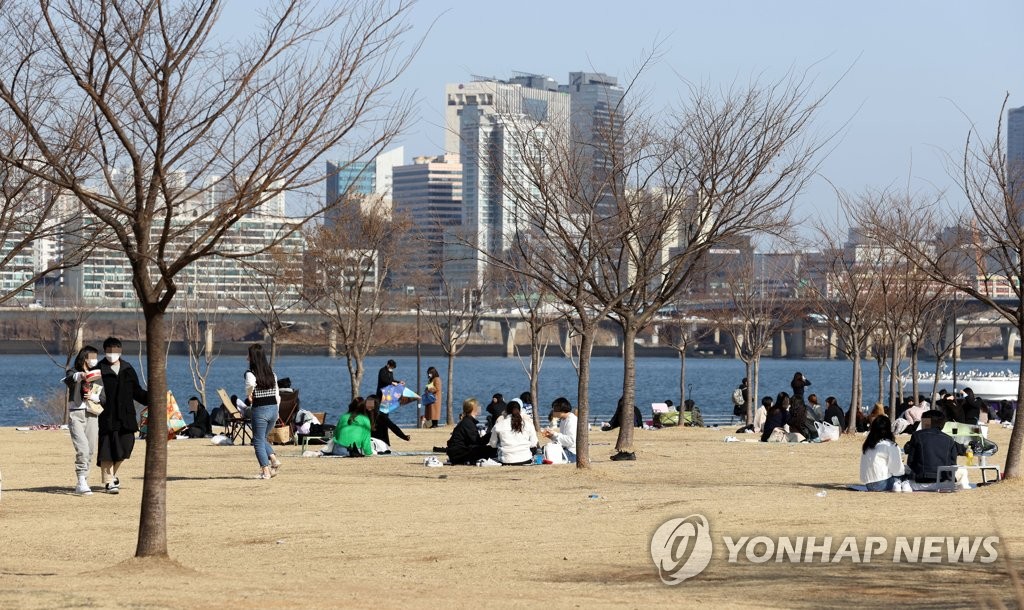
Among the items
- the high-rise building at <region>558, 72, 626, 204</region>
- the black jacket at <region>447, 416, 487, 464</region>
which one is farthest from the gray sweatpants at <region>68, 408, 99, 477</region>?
the high-rise building at <region>558, 72, 626, 204</region>

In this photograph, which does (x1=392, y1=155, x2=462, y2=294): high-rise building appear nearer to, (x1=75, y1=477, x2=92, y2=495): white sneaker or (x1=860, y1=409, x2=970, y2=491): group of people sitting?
(x1=75, y1=477, x2=92, y2=495): white sneaker

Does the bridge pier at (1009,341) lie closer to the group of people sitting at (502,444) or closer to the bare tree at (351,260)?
the bare tree at (351,260)

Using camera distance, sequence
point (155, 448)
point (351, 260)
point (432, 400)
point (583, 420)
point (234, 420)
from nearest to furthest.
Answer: point (155, 448), point (583, 420), point (234, 420), point (432, 400), point (351, 260)

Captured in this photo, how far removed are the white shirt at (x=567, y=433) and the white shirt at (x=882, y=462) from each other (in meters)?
5.61

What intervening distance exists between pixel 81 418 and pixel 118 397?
46cm

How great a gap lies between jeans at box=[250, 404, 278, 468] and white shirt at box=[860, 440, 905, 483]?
7.13m

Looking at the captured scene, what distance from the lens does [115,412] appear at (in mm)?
14711

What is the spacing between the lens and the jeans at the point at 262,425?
16.4 metres

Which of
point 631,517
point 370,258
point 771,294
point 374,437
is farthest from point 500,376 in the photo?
point 631,517

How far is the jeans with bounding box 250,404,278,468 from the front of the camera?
16422mm

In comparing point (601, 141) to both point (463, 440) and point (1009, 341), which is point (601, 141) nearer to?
point (463, 440)

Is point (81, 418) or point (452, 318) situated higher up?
point (452, 318)

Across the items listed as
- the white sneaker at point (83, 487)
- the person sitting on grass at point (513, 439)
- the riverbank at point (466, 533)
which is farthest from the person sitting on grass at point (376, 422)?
the white sneaker at point (83, 487)

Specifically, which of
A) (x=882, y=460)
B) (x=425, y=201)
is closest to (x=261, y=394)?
(x=882, y=460)
